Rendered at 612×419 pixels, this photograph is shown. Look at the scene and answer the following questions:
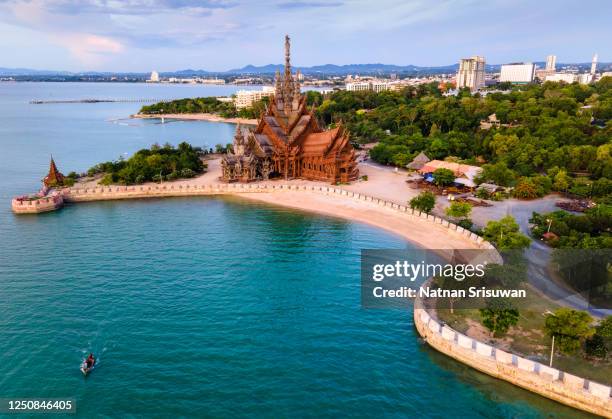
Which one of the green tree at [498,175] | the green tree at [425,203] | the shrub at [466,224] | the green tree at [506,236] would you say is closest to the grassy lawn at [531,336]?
the green tree at [506,236]

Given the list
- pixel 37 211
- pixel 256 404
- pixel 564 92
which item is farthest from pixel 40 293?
pixel 564 92

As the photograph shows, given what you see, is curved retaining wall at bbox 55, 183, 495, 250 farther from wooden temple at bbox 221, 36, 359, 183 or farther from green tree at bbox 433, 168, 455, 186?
green tree at bbox 433, 168, 455, 186

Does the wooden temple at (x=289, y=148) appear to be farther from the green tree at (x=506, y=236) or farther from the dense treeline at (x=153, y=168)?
the green tree at (x=506, y=236)

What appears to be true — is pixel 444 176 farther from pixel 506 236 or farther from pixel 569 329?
pixel 569 329

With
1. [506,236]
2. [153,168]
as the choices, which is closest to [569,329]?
[506,236]

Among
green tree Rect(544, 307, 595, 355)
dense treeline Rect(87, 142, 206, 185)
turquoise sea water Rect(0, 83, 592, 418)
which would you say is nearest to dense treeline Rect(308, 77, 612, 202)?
turquoise sea water Rect(0, 83, 592, 418)
